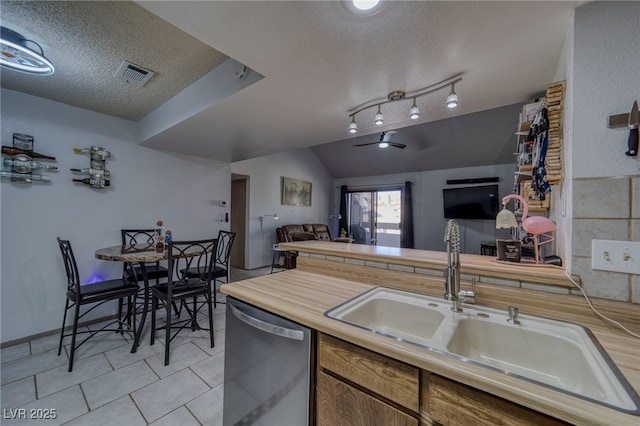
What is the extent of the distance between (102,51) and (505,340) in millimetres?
2979

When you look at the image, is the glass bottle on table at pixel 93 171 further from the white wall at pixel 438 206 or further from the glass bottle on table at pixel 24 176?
the white wall at pixel 438 206

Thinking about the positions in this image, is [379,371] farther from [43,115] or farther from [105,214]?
[43,115]

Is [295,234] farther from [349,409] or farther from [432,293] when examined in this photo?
[349,409]

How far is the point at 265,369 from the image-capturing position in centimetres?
112

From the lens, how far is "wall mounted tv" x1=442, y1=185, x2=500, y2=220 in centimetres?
528

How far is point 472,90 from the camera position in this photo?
1.69 m

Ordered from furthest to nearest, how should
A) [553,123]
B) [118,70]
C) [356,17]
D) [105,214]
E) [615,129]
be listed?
[105,214]
[118,70]
[553,123]
[356,17]
[615,129]

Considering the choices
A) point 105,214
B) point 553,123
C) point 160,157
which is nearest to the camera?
point 553,123

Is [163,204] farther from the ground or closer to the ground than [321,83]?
closer to the ground

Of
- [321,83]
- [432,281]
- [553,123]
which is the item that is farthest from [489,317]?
[321,83]

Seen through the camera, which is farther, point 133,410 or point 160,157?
point 160,157

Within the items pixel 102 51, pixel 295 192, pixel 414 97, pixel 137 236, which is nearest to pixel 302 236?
pixel 295 192

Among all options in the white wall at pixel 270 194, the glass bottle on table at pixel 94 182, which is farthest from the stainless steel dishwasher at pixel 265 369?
the white wall at pixel 270 194

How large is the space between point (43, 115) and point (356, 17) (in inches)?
130
